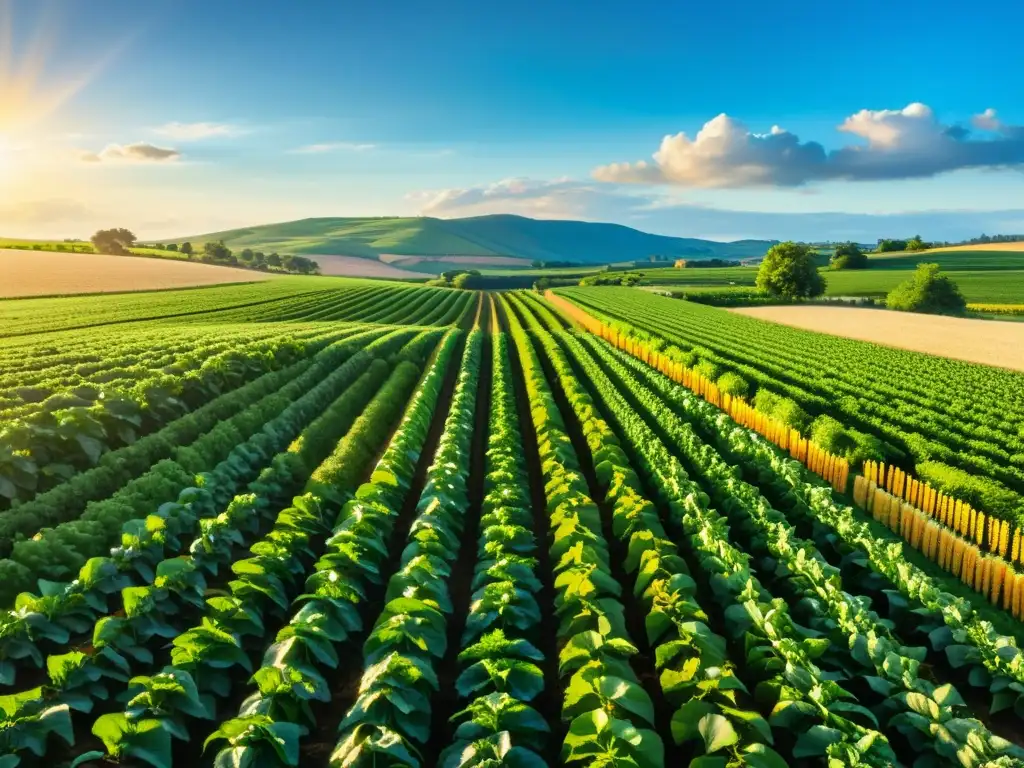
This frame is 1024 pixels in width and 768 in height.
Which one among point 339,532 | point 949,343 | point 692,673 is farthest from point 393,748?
point 949,343

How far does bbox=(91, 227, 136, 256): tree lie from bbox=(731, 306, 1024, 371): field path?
415ft

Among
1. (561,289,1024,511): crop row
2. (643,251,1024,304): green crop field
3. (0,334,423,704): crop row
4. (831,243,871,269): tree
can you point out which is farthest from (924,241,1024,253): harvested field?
(0,334,423,704): crop row

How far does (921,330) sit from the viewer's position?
5556cm

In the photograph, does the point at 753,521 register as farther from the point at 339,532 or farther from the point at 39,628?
the point at 39,628

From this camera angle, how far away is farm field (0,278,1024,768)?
22.6 feet

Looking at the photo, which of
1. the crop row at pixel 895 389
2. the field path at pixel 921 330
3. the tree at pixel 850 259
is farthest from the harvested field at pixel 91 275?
the tree at pixel 850 259

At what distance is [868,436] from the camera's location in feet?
60.7

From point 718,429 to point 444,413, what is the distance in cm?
1073

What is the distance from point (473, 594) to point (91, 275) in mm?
86680

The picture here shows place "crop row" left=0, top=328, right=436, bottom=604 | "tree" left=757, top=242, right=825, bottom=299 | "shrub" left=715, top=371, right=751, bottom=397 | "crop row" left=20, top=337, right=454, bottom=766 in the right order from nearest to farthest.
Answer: "crop row" left=20, top=337, right=454, bottom=766 → "crop row" left=0, top=328, right=436, bottom=604 → "shrub" left=715, top=371, right=751, bottom=397 → "tree" left=757, top=242, right=825, bottom=299

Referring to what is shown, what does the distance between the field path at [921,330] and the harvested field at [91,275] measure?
70686 mm

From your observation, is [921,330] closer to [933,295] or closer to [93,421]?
[933,295]

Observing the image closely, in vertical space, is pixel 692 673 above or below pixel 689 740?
above

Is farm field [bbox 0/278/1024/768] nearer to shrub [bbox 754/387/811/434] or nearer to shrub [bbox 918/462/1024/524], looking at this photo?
shrub [bbox 918/462/1024/524]
